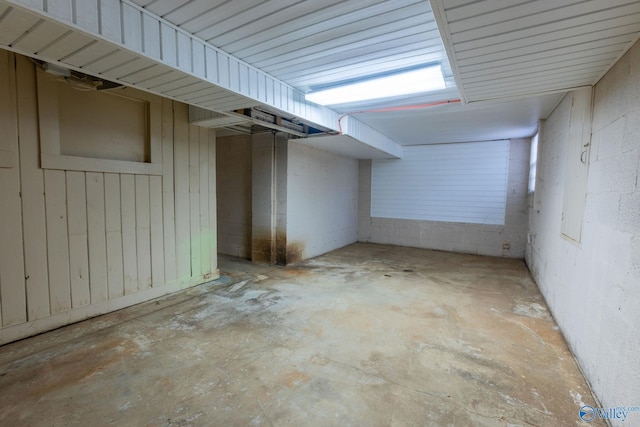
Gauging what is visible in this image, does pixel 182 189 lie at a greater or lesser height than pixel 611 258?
greater

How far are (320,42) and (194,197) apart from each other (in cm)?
274

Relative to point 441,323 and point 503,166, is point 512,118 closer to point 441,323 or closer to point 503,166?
point 503,166

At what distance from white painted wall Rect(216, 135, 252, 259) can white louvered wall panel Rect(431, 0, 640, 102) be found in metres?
4.29

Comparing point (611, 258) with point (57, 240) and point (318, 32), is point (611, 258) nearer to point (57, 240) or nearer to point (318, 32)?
point (318, 32)

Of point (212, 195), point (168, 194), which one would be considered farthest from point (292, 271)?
point (168, 194)

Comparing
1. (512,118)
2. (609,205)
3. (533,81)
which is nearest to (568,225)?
(609,205)

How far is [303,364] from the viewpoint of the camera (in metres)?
2.20

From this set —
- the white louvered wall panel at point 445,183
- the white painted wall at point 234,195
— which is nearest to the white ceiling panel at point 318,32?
the white painted wall at point 234,195

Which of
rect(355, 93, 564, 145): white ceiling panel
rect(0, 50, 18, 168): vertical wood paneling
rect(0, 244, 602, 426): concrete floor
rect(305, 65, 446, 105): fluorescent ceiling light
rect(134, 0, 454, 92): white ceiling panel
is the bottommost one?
rect(0, 244, 602, 426): concrete floor

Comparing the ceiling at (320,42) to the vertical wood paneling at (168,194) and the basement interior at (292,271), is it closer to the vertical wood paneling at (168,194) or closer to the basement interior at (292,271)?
the basement interior at (292,271)

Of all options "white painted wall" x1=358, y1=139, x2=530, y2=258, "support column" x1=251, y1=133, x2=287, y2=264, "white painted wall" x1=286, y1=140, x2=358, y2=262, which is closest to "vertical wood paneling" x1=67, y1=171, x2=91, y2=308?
"support column" x1=251, y1=133, x2=287, y2=264

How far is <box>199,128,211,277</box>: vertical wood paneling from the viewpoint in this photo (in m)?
4.07

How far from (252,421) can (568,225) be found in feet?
10.1

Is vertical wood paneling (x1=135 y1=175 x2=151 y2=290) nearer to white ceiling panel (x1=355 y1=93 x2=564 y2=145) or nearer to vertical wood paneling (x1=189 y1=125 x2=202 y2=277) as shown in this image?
vertical wood paneling (x1=189 y1=125 x2=202 y2=277)
